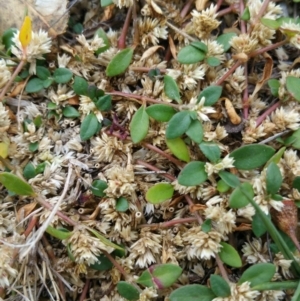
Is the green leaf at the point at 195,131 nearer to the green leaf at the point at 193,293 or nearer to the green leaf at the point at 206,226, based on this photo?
the green leaf at the point at 206,226

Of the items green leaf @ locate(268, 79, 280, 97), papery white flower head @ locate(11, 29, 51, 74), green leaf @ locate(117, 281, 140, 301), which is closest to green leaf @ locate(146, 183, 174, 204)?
green leaf @ locate(117, 281, 140, 301)

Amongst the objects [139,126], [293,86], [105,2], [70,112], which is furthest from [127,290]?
[105,2]

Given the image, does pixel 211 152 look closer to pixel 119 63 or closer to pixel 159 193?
pixel 159 193

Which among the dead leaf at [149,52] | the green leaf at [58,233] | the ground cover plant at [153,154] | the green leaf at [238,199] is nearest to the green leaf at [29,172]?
the ground cover plant at [153,154]

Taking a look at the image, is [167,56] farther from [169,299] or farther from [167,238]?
[169,299]

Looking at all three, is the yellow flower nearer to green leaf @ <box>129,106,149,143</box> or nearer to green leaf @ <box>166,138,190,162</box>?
green leaf @ <box>129,106,149,143</box>

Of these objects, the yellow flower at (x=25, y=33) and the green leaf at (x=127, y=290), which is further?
the yellow flower at (x=25, y=33)

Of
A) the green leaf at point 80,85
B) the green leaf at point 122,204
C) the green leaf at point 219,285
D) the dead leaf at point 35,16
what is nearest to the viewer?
the green leaf at point 219,285

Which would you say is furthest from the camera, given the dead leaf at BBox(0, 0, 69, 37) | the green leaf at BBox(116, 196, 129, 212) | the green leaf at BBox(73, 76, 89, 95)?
the dead leaf at BBox(0, 0, 69, 37)

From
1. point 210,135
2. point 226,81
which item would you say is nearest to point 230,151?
point 210,135
